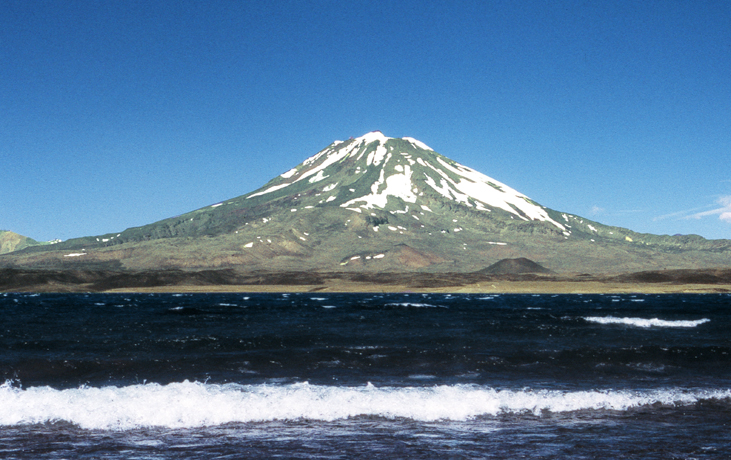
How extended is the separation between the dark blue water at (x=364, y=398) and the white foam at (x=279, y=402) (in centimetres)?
7

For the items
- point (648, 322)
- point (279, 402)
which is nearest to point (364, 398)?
point (279, 402)

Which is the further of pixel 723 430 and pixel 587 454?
pixel 723 430

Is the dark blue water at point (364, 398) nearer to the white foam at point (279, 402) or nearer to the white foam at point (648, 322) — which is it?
the white foam at point (279, 402)

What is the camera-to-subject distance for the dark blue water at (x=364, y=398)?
1634cm

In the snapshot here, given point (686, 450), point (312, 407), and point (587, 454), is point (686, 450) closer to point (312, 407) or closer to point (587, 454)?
point (587, 454)

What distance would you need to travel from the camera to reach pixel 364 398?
73.3ft

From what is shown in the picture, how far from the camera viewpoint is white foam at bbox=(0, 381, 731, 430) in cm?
1989

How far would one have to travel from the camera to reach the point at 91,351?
125 feet

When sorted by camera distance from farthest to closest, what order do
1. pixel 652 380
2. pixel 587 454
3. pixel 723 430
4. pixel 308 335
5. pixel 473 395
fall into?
pixel 308 335 < pixel 652 380 < pixel 473 395 < pixel 723 430 < pixel 587 454

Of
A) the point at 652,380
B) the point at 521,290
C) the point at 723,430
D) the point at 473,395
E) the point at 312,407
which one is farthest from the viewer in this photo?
the point at 521,290

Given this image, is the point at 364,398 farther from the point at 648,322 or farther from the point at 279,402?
the point at 648,322

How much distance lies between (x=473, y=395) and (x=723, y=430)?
7.89m

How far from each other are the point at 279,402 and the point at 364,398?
9.69 feet

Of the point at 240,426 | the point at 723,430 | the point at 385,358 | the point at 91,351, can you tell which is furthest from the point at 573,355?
the point at 91,351
